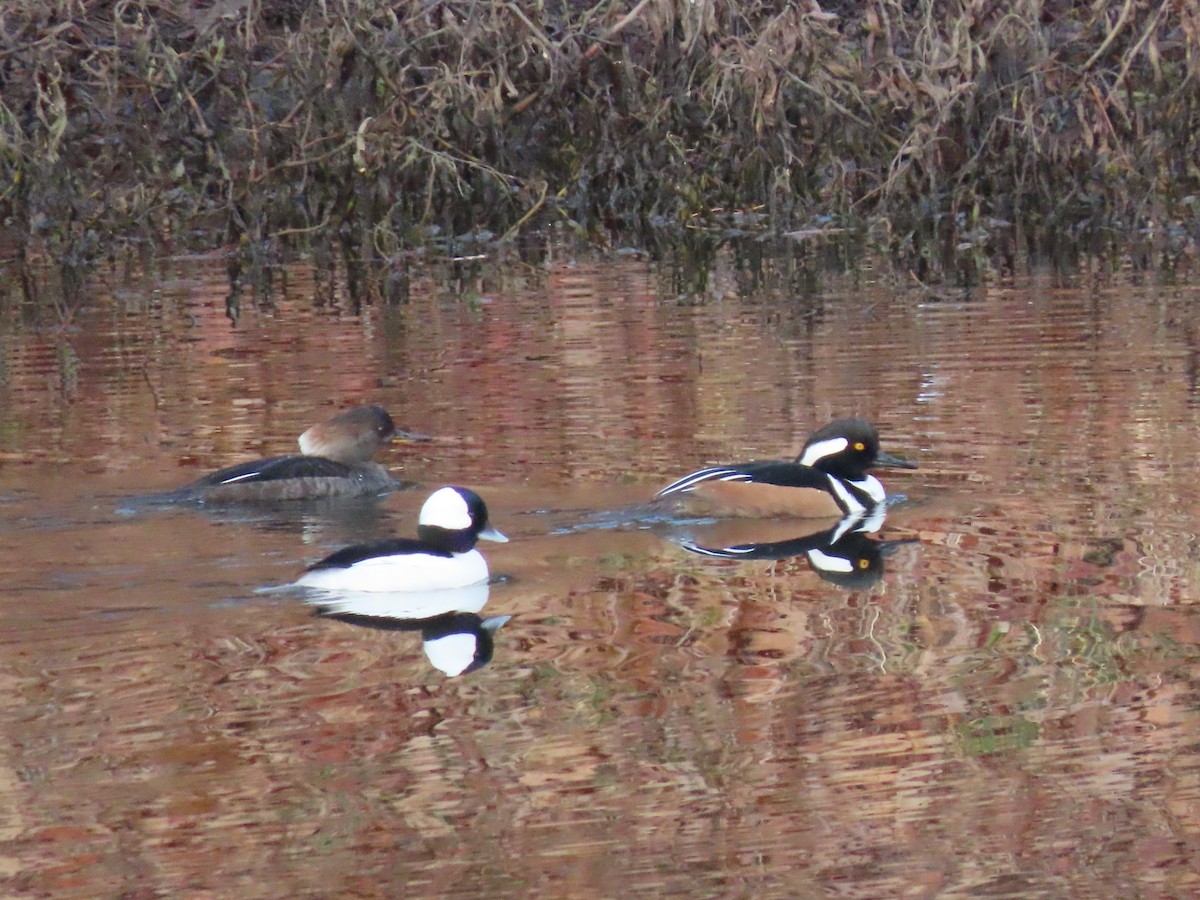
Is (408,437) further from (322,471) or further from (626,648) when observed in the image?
(626,648)

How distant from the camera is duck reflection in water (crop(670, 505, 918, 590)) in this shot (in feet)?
26.0

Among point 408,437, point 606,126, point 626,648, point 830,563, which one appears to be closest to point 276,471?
point 408,437

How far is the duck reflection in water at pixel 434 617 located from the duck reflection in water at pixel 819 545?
1060 millimetres

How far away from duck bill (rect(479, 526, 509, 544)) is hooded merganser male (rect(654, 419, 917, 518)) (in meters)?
0.95

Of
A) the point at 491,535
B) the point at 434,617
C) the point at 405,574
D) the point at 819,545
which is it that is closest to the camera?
the point at 434,617

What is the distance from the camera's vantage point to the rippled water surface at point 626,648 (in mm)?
5039

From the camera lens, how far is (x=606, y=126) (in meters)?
19.8

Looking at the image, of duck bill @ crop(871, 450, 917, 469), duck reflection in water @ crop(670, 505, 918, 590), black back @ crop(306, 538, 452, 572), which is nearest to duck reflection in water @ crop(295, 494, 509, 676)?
black back @ crop(306, 538, 452, 572)

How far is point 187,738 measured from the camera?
581 centimetres

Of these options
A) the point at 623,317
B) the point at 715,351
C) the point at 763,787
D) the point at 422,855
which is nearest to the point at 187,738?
the point at 422,855

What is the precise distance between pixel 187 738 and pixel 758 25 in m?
13.5

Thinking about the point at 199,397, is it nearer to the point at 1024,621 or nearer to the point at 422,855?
the point at 1024,621

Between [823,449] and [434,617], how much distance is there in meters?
2.42

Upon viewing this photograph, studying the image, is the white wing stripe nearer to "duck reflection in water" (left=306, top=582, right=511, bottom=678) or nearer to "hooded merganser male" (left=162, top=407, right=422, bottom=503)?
"duck reflection in water" (left=306, top=582, right=511, bottom=678)
